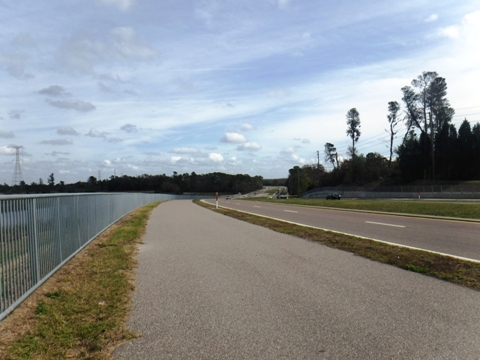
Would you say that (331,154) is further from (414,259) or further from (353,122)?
(414,259)

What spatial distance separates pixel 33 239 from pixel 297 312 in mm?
4211

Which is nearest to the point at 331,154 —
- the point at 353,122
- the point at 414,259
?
the point at 353,122

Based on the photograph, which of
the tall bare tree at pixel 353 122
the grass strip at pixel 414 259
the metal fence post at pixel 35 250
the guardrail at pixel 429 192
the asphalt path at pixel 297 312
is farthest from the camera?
the tall bare tree at pixel 353 122

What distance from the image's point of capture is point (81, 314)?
18.5ft

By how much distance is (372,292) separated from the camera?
649cm

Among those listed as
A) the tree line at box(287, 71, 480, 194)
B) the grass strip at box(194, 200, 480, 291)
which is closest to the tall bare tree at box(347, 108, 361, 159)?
the tree line at box(287, 71, 480, 194)

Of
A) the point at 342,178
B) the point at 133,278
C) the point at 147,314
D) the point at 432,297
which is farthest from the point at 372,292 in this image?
the point at 342,178

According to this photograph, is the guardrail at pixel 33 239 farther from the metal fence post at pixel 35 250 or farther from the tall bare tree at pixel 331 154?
the tall bare tree at pixel 331 154

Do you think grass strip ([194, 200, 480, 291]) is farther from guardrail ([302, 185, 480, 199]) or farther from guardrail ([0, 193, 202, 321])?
guardrail ([302, 185, 480, 199])

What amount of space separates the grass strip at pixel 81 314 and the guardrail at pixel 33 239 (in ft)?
0.97

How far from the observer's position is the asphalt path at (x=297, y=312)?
438 centimetres

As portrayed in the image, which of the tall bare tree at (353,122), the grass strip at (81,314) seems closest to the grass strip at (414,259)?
the grass strip at (81,314)

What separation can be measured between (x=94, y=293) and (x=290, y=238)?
7.67 m

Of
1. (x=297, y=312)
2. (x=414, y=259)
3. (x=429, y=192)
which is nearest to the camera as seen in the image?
(x=297, y=312)
